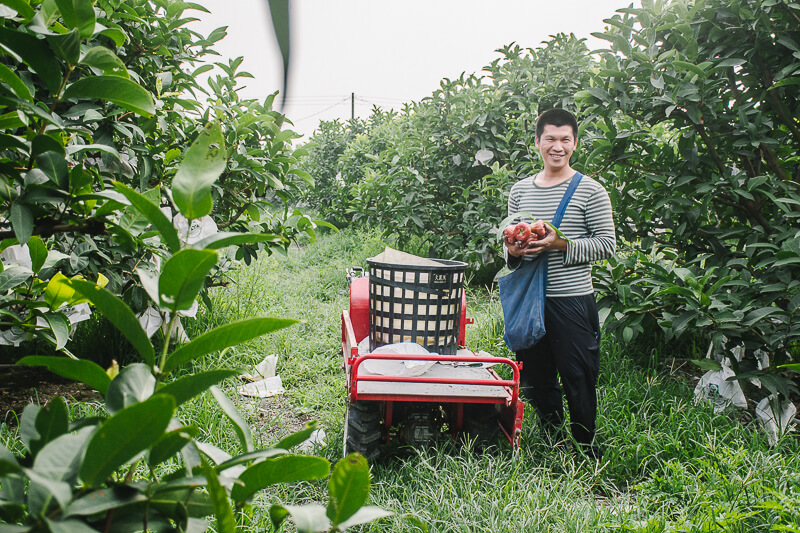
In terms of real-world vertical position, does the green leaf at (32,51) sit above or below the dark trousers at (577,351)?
above

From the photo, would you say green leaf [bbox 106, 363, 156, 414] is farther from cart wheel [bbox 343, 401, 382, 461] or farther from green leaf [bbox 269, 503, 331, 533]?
cart wheel [bbox 343, 401, 382, 461]

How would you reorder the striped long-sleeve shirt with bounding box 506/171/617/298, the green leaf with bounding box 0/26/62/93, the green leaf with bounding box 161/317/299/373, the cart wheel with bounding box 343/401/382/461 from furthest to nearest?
the striped long-sleeve shirt with bounding box 506/171/617/298 → the cart wheel with bounding box 343/401/382/461 → the green leaf with bounding box 0/26/62/93 → the green leaf with bounding box 161/317/299/373

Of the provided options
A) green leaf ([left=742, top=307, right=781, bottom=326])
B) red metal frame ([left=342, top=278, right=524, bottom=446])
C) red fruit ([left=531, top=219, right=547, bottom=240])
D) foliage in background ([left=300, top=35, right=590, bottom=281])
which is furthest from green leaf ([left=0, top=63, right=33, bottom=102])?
foliage in background ([left=300, top=35, right=590, bottom=281])

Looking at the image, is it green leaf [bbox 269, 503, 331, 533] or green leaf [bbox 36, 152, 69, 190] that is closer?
green leaf [bbox 269, 503, 331, 533]

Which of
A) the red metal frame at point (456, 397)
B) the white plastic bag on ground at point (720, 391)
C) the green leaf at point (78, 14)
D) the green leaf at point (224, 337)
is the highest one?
the green leaf at point (78, 14)

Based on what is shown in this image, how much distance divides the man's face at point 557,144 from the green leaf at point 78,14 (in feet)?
6.61

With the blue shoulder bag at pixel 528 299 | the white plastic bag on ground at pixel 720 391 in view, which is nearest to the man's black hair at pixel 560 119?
the blue shoulder bag at pixel 528 299

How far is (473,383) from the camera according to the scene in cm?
205

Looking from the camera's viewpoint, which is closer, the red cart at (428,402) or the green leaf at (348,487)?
the green leaf at (348,487)

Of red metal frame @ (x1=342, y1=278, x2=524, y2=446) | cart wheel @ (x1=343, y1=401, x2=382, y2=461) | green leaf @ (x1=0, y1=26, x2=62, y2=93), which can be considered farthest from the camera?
cart wheel @ (x1=343, y1=401, x2=382, y2=461)

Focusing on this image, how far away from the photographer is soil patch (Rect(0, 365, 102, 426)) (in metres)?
2.46

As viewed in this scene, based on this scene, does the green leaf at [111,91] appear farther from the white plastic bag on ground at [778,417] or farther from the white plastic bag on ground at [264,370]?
the white plastic bag on ground at [264,370]

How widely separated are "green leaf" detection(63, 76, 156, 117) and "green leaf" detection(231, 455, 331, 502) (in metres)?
0.41

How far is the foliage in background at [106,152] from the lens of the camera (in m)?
0.60
